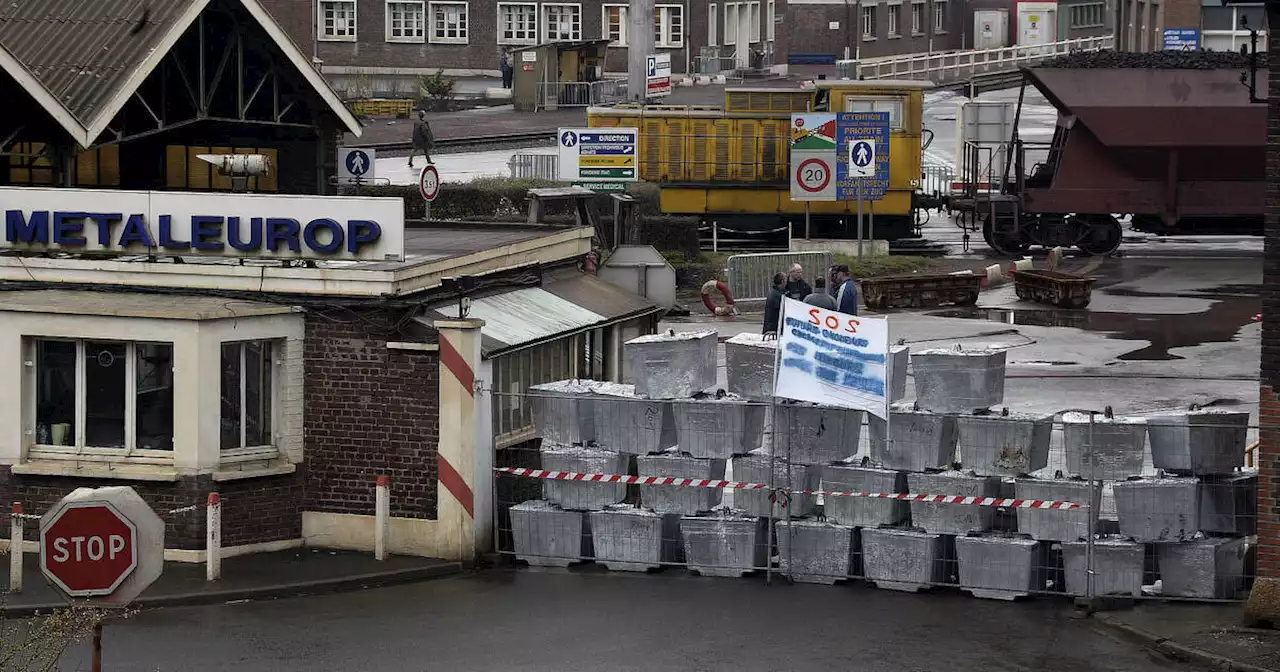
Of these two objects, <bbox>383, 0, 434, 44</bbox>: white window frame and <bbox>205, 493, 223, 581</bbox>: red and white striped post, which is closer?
<bbox>205, 493, 223, 581</bbox>: red and white striped post

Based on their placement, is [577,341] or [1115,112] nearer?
[577,341]

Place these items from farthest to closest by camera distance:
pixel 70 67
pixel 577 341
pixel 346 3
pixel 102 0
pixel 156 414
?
1. pixel 346 3
2. pixel 102 0
3. pixel 70 67
4. pixel 577 341
5. pixel 156 414

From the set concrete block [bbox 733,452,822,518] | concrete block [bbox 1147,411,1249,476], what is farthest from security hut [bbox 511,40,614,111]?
concrete block [bbox 1147,411,1249,476]

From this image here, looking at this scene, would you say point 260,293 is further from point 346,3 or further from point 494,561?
point 346,3

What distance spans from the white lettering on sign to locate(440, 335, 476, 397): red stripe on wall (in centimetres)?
804

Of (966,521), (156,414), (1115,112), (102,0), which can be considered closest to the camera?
(966,521)

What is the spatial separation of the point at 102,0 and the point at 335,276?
11.6 metres

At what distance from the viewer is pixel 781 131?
46438 mm

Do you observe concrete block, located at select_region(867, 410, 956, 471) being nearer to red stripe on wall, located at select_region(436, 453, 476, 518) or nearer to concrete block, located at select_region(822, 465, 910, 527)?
concrete block, located at select_region(822, 465, 910, 527)

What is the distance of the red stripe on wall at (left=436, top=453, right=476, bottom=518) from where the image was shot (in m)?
17.8

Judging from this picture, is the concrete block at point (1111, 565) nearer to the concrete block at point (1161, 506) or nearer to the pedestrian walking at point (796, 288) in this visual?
the concrete block at point (1161, 506)

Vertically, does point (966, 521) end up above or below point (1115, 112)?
below

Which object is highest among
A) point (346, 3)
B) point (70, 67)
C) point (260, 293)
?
point (346, 3)

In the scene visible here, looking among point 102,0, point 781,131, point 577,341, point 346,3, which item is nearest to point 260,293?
point 577,341
